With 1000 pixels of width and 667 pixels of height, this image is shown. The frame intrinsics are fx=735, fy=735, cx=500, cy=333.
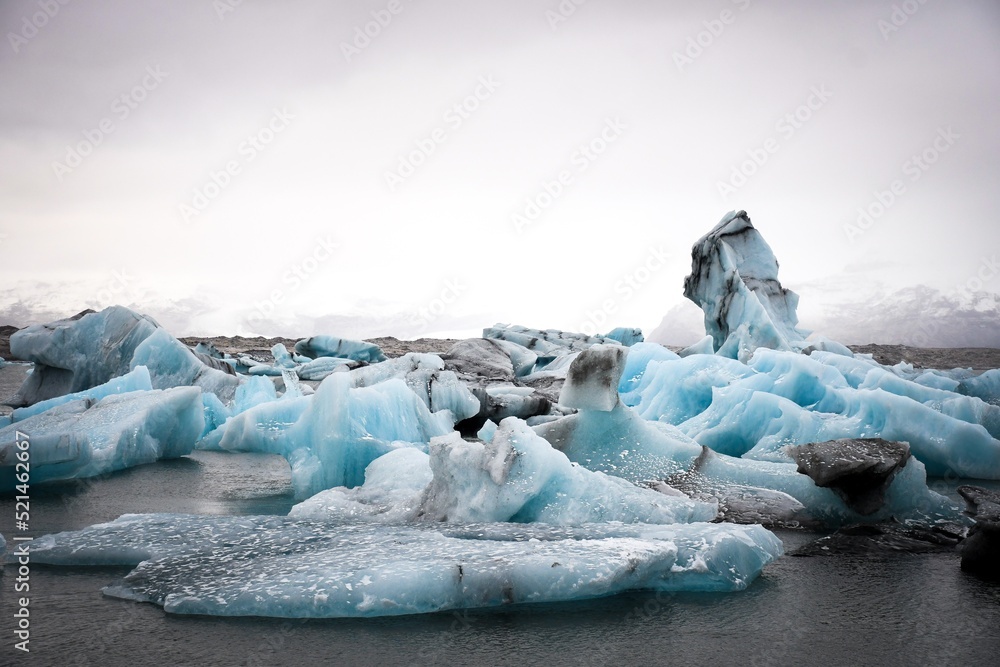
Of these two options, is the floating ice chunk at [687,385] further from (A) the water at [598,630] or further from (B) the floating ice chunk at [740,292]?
(A) the water at [598,630]

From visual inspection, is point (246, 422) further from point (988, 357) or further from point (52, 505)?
point (988, 357)

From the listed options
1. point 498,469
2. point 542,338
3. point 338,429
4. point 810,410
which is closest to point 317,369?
point 542,338

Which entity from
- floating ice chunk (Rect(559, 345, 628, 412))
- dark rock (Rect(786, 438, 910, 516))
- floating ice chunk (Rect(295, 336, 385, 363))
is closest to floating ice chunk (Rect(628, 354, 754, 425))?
floating ice chunk (Rect(559, 345, 628, 412))

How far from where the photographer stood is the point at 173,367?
28.2 feet

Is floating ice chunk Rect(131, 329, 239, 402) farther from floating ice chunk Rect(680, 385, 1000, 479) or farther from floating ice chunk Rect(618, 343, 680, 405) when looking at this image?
floating ice chunk Rect(680, 385, 1000, 479)

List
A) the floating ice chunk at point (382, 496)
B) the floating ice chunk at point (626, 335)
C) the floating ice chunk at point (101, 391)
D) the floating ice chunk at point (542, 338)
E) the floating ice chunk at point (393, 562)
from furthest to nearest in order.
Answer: the floating ice chunk at point (626, 335)
the floating ice chunk at point (542, 338)
the floating ice chunk at point (101, 391)
the floating ice chunk at point (382, 496)
the floating ice chunk at point (393, 562)

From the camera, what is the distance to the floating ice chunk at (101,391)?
6586 mm

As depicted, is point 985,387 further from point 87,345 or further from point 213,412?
point 87,345

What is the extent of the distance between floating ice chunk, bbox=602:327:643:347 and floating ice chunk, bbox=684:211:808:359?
195 inches

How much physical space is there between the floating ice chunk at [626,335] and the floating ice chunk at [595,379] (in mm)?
11653

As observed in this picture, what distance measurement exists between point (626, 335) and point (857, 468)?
12692 millimetres

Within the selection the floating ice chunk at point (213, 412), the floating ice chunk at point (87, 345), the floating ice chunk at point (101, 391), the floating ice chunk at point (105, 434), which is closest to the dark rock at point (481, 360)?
the floating ice chunk at point (213, 412)

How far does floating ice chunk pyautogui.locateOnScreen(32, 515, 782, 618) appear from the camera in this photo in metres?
2.63

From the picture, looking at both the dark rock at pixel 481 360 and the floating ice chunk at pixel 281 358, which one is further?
the floating ice chunk at pixel 281 358
